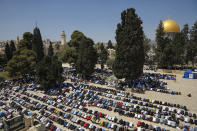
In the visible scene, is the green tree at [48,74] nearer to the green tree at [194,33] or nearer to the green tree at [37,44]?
the green tree at [37,44]

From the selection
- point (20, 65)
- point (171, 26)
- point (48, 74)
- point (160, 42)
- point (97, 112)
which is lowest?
point (97, 112)

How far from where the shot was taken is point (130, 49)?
27.2m

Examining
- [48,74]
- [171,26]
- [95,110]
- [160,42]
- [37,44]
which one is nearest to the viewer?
[95,110]

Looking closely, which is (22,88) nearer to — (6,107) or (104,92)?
(6,107)

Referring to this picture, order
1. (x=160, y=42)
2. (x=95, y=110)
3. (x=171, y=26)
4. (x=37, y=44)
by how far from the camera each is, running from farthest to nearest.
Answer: (x=171, y=26)
(x=37, y=44)
(x=160, y=42)
(x=95, y=110)

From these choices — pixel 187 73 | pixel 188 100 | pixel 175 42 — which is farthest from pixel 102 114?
pixel 175 42

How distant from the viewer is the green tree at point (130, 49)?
89.6ft

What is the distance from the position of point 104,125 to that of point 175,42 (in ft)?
136

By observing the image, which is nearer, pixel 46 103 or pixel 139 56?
pixel 46 103

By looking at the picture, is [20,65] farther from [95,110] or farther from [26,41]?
[95,110]

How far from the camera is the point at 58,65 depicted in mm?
31594

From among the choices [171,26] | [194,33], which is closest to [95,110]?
[171,26]

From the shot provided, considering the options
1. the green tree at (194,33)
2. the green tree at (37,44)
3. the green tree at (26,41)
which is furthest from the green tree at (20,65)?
the green tree at (194,33)

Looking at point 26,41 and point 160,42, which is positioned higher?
point 26,41
